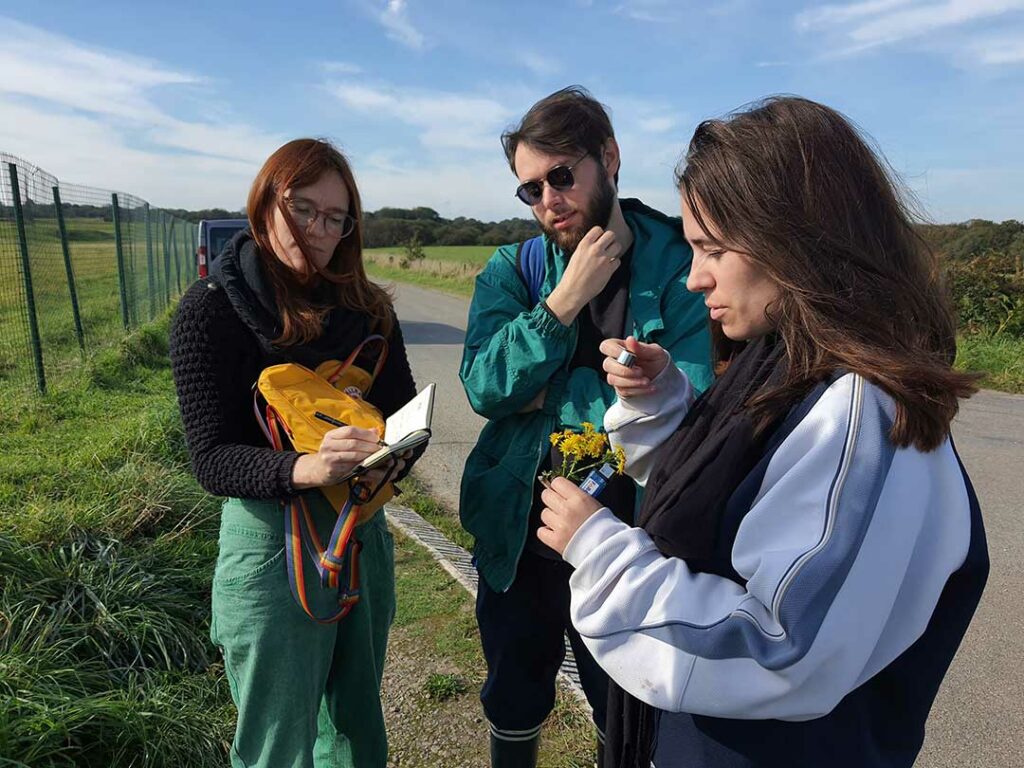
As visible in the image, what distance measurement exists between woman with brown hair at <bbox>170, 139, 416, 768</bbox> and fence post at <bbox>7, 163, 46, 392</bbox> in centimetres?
553

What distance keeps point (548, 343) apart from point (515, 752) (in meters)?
1.36

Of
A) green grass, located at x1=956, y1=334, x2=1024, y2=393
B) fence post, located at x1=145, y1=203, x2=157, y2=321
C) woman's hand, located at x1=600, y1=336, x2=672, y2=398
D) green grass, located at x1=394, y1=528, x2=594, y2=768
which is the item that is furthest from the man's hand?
fence post, located at x1=145, y1=203, x2=157, y2=321

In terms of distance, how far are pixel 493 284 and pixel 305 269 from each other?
569 mm

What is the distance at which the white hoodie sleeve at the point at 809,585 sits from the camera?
41.5 inches

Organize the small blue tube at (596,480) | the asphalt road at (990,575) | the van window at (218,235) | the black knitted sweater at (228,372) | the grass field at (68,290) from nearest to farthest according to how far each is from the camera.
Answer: the small blue tube at (596,480) → the black knitted sweater at (228,372) → the asphalt road at (990,575) → the grass field at (68,290) → the van window at (218,235)

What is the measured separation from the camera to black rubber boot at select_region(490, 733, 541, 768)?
235 cm

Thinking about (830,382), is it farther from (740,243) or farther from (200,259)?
(200,259)

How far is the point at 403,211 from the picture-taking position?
68.2m

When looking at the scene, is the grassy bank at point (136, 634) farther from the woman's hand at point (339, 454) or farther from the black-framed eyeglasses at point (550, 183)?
the black-framed eyeglasses at point (550, 183)

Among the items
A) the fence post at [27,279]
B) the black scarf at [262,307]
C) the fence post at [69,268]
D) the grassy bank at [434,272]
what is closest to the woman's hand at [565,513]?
the black scarf at [262,307]

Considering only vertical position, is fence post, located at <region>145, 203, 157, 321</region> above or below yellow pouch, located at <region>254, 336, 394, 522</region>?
below

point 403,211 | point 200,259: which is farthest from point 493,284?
point 403,211

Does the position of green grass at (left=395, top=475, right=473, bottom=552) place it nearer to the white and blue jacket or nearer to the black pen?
the black pen

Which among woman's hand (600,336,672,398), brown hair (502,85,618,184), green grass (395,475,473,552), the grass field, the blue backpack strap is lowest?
green grass (395,475,473,552)
